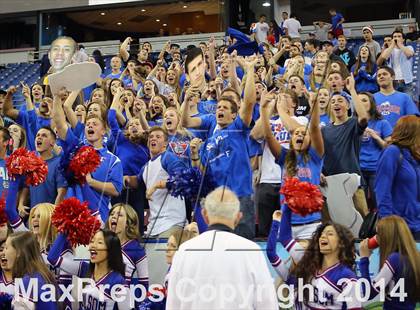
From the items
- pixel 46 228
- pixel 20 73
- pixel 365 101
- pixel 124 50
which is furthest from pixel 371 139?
pixel 20 73

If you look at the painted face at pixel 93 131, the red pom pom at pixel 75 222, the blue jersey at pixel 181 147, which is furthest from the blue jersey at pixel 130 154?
the red pom pom at pixel 75 222

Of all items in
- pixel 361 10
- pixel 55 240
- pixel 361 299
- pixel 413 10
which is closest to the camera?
pixel 361 299

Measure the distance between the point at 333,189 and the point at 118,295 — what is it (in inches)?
56.5

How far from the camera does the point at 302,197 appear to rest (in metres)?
3.97

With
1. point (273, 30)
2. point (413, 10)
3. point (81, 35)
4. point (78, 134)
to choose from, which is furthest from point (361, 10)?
point (78, 134)

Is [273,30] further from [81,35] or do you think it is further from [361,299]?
[361,299]

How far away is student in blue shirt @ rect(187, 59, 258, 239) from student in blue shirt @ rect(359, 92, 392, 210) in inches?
40.2

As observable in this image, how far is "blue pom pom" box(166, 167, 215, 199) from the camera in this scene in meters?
4.24

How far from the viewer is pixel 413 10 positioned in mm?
16922

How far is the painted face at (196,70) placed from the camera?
21.1ft

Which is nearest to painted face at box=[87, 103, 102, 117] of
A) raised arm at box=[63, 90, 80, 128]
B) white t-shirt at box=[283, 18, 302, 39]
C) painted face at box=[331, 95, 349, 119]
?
raised arm at box=[63, 90, 80, 128]

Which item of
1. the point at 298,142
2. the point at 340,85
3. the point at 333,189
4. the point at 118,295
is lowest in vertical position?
the point at 118,295

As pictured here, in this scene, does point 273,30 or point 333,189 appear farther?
point 273,30

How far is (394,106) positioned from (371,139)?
978 millimetres
